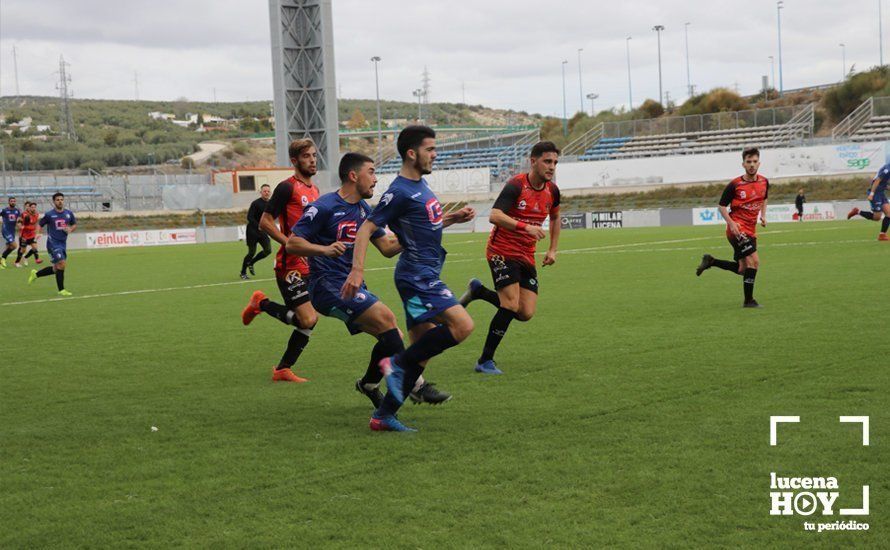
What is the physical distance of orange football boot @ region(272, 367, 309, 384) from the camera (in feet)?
30.4

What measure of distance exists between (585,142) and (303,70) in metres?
22.0

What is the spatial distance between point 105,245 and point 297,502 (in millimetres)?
50096

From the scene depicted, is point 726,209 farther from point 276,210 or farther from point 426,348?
point 426,348

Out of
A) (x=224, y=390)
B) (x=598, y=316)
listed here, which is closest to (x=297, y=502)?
(x=224, y=390)

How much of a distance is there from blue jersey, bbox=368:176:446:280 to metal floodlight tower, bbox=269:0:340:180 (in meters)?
62.5

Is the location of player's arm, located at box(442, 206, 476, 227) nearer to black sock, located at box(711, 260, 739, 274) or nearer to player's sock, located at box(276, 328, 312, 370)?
player's sock, located at box(276, 328, 312, 370)

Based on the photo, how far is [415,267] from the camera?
7.02 metres

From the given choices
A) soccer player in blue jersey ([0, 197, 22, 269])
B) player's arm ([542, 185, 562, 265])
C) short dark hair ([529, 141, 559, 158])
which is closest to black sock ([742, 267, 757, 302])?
player's arm ([542, 185, 562, 265])

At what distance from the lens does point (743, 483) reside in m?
5.26

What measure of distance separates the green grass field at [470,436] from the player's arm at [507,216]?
4.43 feet

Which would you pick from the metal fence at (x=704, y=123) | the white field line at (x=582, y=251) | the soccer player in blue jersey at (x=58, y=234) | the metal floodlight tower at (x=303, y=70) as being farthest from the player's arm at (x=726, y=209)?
the metal floodlight tower at (x=303, y=70)

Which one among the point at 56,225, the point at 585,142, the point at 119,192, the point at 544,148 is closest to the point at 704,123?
the point at 585,142

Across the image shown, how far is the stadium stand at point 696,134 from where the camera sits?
6519 cm

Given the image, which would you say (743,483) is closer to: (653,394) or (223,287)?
(653,394)
